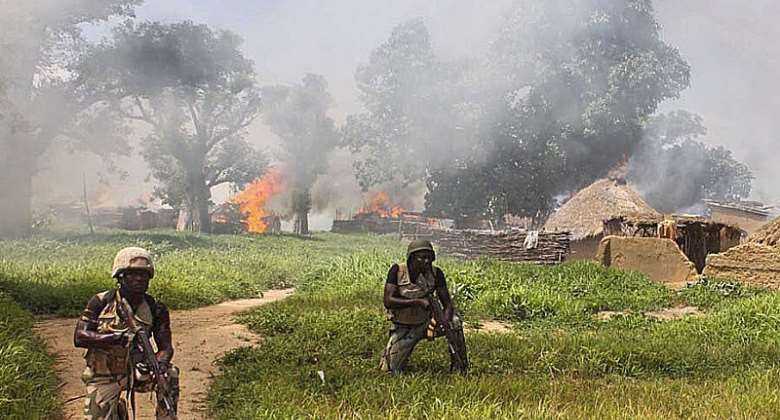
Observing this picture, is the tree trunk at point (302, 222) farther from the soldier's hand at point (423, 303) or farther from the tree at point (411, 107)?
the soldier's hand at point (423, 303)

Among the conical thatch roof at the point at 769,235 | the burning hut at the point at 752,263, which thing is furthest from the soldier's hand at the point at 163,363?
the conical thatch roof at the point at 769,235

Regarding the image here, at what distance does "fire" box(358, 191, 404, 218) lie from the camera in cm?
4234

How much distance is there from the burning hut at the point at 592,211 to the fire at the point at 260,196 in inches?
783

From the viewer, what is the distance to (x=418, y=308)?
586 centimetres

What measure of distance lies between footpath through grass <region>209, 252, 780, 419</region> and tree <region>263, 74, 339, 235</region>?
Answer: 26619mm

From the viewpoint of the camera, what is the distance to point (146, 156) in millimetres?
33656

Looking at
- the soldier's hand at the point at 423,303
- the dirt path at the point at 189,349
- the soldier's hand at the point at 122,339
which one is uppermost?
the soldier's hand at the point at 423,303

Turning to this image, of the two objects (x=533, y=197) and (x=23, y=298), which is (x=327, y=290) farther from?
(x=533, y=197)

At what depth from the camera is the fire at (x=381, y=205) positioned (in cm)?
4234

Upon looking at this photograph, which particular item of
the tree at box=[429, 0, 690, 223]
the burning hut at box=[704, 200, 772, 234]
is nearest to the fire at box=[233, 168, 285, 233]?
the tree at box=[429, 0, 690, 223]

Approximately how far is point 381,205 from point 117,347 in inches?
1524

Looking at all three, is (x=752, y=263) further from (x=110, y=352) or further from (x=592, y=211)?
(x=110, y=352)

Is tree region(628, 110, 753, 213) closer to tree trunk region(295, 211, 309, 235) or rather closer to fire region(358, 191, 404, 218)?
fire region(358, 191, 404, 218)

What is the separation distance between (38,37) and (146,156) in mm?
13084
